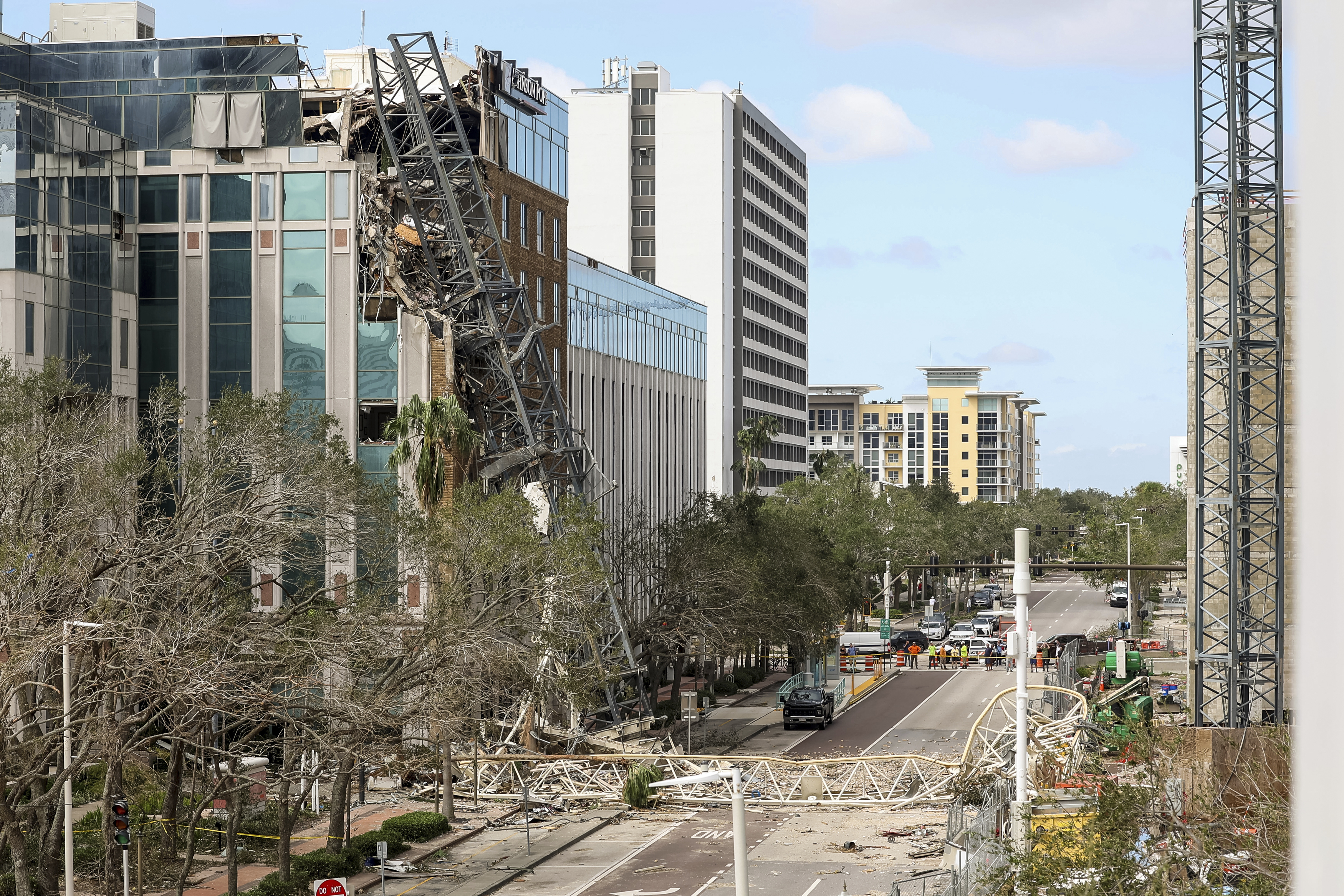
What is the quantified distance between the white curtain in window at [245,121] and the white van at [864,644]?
Result: 50416mm

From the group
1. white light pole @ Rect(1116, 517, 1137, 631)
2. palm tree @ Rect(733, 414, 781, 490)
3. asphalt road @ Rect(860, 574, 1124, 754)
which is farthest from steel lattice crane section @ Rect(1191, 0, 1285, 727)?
palm tree @ Rect(733, 414, 781, 490)

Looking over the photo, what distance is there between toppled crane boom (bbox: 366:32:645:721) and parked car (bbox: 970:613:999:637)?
47036 millimetres

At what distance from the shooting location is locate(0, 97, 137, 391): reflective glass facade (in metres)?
53.0

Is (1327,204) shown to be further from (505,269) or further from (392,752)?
(505,269)

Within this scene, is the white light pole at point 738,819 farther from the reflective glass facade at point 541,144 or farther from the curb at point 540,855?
the reflective glass facade at point 541,144

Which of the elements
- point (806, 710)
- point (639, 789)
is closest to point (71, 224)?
point (639, 789)

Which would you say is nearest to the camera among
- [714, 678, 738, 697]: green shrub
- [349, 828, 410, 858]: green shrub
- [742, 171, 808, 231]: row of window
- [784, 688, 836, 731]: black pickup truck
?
[349, 828, 410, 858]: green shrub

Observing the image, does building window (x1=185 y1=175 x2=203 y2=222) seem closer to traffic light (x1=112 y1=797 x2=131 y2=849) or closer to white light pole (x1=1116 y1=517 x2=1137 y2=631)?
traffic light (x1=112 y1=797 x2=131 y2=849)

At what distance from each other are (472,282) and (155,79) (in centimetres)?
1661

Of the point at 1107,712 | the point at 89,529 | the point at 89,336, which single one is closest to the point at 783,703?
the point at 1107,712

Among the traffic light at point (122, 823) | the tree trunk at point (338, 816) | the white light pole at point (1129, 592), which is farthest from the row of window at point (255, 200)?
the white light pole at point (1129, 592)

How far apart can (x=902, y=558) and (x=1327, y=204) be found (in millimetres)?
121022

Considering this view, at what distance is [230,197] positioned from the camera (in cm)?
6209

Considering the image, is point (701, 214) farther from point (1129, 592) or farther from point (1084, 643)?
point (1084, 643)
